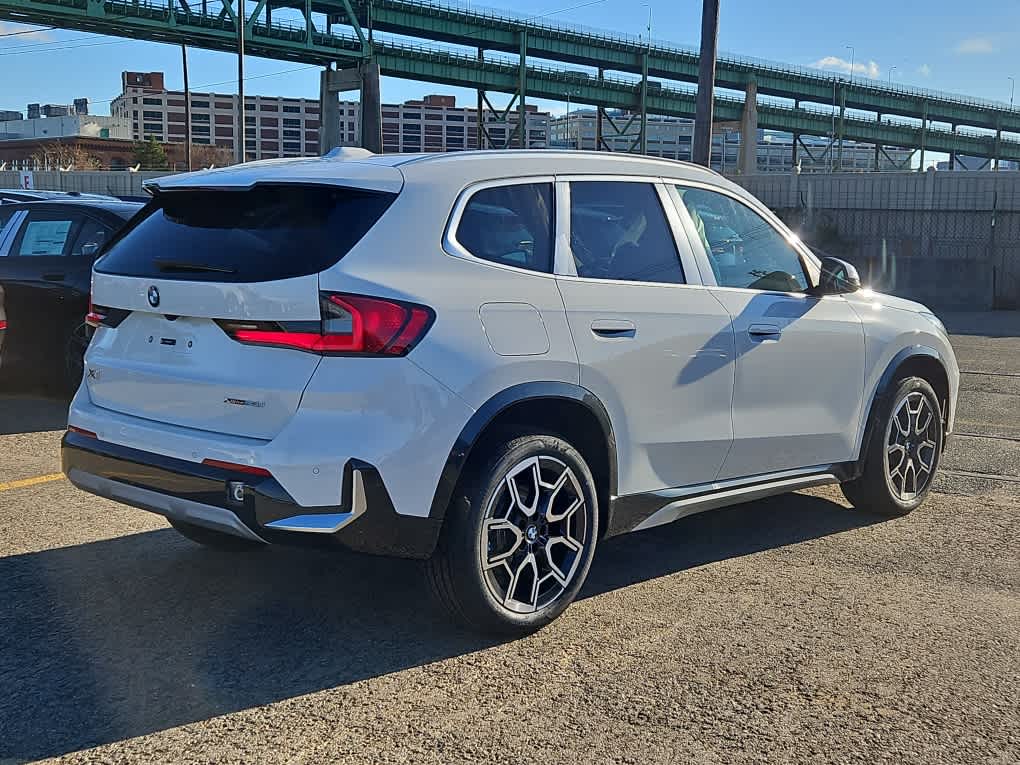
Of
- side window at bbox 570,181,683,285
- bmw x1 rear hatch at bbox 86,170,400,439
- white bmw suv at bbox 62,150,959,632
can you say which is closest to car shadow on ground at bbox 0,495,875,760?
white bmw suv at bbox 62,150,959,632

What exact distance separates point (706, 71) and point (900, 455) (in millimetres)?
12513

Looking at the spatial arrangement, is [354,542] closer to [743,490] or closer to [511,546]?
[511,546]

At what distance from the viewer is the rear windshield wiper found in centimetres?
379

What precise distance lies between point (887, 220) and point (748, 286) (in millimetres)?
17970

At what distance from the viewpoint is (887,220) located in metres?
21.5

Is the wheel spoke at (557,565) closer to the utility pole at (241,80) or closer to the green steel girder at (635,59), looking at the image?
the utility pole at (241,80)

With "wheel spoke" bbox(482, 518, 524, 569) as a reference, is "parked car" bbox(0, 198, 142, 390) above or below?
above

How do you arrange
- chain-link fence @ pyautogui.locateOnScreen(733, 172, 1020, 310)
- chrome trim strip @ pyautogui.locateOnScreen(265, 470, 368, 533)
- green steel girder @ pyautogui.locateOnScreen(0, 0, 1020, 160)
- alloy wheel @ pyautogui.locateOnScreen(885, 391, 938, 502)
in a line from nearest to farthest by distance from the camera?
chrome trim strip @ pyautogui.locateOnScreen(265, 470, 368, 533) → alloy wheel @ pyautogui.locateOnScreen(885, 391, 938, 502) → chain-link fence @ pyautogui.locateOnScreen(733, 172, 1020, 310) → green steel girder @ pyautogui.locateOnScreen(0, 0, 1020, 160)

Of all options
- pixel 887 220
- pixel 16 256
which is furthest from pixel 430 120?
pixel 16 256

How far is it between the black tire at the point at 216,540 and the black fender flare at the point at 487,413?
1609mm

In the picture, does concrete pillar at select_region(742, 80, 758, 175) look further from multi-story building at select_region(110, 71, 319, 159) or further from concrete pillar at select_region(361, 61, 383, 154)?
multi-story building at select_region(110, 71, 319, 159)

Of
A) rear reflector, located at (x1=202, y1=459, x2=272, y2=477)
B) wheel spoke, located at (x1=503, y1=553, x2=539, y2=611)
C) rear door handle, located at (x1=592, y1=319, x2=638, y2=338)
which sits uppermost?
rear door handle, located at (x1=592, y1=319, x2=638, y2=338)

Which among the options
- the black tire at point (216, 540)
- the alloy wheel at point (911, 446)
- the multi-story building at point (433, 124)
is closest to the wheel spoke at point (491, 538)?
the black tire at point (216, 540)

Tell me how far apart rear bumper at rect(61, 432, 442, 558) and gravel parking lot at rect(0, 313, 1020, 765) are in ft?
1.54
